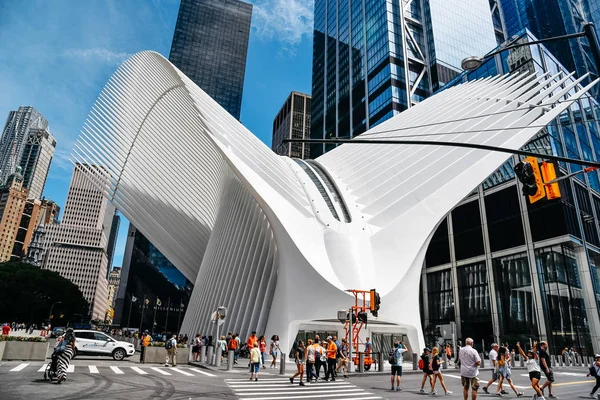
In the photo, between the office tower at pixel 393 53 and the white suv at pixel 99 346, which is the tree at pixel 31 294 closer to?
the white suv at pixel 99 346

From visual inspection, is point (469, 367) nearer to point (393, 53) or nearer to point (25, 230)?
point (393, 53)

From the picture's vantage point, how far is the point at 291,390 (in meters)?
12.5

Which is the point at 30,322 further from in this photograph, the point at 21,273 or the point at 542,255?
the point at 542,255

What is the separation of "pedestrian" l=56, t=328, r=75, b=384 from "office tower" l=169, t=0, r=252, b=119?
15529cm

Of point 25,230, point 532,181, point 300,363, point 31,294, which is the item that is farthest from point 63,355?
point 25,230

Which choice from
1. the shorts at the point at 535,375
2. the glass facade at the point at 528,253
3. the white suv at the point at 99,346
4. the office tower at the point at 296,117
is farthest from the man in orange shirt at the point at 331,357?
the office tower at the point at 296,117

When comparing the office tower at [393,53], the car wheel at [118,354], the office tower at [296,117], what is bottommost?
the car wheel at [118,354]

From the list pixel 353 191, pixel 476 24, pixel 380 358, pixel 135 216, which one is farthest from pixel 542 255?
pixel 476 24

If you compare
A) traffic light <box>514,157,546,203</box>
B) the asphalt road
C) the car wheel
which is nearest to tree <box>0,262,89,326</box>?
the car wheel

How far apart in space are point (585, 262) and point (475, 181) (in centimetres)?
2200

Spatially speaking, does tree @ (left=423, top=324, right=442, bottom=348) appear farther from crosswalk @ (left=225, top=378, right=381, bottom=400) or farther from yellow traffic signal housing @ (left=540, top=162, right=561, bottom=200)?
yellow traffic signal housing @ (left=540, top=162, right=561, bottom=200)

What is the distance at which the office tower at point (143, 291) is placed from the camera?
4008 inches

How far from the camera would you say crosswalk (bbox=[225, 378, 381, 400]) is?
11223 millimetres

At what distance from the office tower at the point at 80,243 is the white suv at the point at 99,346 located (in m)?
153
